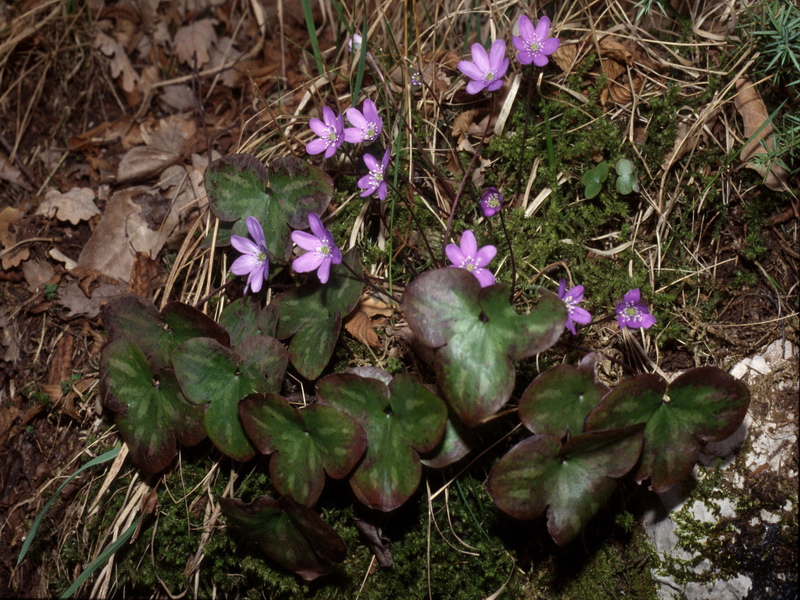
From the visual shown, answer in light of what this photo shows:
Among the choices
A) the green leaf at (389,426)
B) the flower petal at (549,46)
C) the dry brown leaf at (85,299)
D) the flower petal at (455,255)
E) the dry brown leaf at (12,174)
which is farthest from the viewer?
the dry brown leaf at (12,174)

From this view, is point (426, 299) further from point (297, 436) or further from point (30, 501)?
point (30, 501)

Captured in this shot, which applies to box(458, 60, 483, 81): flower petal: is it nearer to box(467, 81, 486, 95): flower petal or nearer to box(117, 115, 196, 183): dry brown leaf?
box(467, 81, 486, 95): flower petal

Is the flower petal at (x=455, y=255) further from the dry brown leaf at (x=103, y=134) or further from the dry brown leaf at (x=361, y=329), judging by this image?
the dry brown leaf at (x=103, y=134)

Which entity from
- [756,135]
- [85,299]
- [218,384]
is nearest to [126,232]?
[85,299]

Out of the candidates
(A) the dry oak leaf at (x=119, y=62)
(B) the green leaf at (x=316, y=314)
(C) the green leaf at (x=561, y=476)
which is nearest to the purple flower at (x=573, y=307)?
(C) the green leaf at (x=561, y=476)

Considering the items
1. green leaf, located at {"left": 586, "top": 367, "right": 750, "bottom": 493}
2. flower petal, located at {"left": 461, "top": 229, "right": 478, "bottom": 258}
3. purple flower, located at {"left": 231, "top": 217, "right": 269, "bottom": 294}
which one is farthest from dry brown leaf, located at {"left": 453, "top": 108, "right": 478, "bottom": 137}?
green leaf, located at {"left": 586, "top": 367, "right": 750, "bottom": 493}

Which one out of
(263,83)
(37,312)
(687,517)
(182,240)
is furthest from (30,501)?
(687,517)
